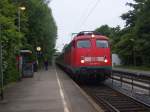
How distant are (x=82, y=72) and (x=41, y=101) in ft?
37.1

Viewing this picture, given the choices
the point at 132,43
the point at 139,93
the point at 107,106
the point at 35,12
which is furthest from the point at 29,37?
the point at 107,106

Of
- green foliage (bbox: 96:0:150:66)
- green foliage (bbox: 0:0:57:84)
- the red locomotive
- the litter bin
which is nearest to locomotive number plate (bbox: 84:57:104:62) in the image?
the red locomotive

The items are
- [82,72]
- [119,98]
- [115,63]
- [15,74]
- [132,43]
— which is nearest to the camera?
[119,98]

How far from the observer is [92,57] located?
31.6 m

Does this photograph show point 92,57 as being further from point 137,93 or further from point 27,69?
point 27,69

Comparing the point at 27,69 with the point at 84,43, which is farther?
the point at 27,69

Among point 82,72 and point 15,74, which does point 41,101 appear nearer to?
point 82,72

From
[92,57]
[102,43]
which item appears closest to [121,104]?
[92,57]

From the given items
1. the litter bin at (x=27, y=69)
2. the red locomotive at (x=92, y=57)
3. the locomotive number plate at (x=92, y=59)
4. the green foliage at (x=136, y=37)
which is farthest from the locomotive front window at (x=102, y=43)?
the green foliage at (x=136, y=37)

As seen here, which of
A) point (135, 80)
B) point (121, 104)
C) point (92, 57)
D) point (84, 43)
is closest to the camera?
point (121, 104)

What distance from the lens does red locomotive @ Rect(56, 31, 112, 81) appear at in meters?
31.2

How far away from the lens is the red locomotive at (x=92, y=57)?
31.2 meters

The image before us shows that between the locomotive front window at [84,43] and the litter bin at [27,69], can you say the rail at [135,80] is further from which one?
the litter bin at [27,69]

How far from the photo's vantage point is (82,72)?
31.2 metres
